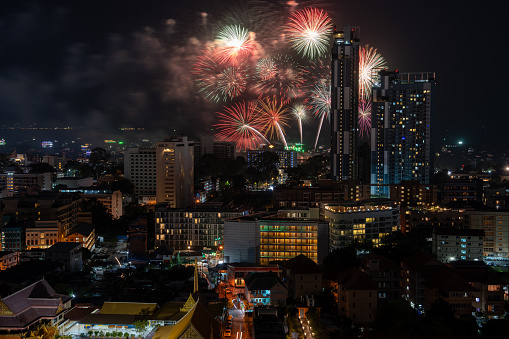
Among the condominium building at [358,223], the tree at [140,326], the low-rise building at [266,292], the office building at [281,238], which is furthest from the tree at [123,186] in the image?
the tree at [140,326]

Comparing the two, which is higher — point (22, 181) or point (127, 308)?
point (22, 181)

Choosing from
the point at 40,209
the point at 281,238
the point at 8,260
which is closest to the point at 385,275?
the point at 281,238

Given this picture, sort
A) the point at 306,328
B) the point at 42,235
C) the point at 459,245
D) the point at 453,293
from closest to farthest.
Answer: the point at 306,328, the point at 453,293, the point at 459,245, the point at 42,235

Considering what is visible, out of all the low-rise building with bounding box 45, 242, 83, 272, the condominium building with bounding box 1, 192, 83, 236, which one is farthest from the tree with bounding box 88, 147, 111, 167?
the low-rise building with bounding box 45, 242, 83, 272

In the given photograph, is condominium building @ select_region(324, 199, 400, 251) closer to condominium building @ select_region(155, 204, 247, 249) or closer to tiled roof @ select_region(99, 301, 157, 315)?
condominium building @ select_region(155, 204, 247, 249)

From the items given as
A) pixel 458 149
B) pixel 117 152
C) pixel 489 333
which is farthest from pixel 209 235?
pixel 458 149

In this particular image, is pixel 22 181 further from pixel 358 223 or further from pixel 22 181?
pixel 358 223

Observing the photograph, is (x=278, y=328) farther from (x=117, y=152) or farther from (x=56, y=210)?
(x=117, y=152)
